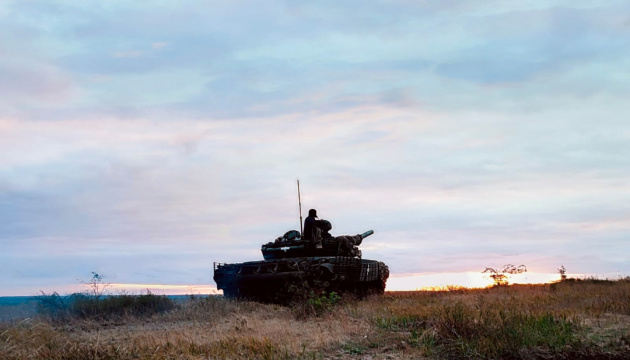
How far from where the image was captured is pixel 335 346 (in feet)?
38.4

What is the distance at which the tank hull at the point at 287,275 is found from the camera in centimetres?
2095

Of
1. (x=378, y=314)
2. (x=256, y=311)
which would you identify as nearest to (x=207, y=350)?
(x=378, y=314)

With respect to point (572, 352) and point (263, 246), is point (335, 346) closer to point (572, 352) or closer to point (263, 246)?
point (572, 352)

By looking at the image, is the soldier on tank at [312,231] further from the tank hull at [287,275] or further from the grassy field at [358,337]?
the grassy field at [358,337]

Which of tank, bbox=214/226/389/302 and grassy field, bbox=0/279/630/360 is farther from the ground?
tank, bbox=214/226/389/302

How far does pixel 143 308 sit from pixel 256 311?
3994 mm

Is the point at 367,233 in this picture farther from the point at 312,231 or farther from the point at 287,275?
the point at 287,275

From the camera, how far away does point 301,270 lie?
68.9 feet

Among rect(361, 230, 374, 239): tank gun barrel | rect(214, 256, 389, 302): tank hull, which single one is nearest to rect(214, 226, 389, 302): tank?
rect(214, 256, 389, 302): tank hull

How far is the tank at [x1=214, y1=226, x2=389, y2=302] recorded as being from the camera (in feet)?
69.0

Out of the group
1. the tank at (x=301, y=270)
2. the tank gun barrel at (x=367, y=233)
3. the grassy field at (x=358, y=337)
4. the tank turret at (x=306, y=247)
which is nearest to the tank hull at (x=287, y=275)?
the tank at (x=301, y=270)

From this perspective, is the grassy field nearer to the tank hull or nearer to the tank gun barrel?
the tank hull

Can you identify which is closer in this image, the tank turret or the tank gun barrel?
the tank turret

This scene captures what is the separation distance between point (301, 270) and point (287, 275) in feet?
1.57
